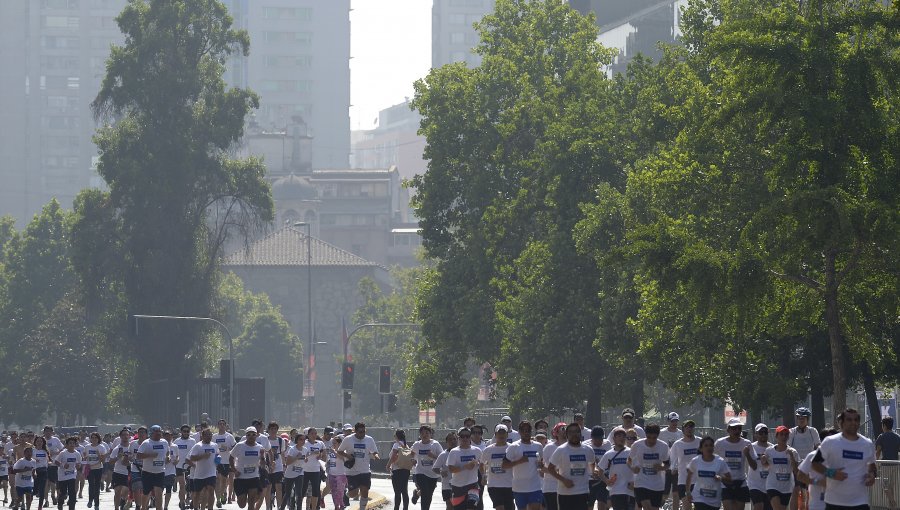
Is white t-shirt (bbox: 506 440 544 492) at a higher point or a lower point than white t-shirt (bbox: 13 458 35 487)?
higher

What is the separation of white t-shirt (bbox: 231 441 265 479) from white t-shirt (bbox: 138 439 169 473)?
2403mm

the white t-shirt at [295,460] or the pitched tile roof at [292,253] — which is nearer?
the white t-shirt at [295,460]

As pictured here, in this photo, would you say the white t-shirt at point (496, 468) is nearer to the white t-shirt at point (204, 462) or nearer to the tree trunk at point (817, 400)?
the white t-shirt at point (204, 462)

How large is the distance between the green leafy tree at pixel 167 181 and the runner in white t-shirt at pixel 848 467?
54877 millimetres

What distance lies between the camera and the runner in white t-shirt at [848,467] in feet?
52.1

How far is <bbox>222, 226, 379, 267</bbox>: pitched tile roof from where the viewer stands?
162 meters

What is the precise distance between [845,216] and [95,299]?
48.8 meters

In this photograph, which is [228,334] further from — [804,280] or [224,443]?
[804,280]

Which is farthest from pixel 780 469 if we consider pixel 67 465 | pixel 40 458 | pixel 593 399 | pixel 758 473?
pixel 593 399

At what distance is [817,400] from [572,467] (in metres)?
20.3

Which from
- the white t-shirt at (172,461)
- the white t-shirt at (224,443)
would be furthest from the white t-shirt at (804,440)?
the white t-shirt at (172,461)

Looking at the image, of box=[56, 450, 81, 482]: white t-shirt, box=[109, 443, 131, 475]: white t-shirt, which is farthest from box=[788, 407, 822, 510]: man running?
box=[56, 450, 81, 482]: white t-shirt

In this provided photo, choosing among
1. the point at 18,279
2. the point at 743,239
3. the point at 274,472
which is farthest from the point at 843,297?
the point at 18,279

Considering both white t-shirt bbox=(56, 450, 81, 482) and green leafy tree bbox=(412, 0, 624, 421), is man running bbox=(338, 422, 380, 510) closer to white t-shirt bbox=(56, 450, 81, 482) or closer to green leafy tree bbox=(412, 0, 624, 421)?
white t-shirt bbox=(56, 450, 81, 482)
